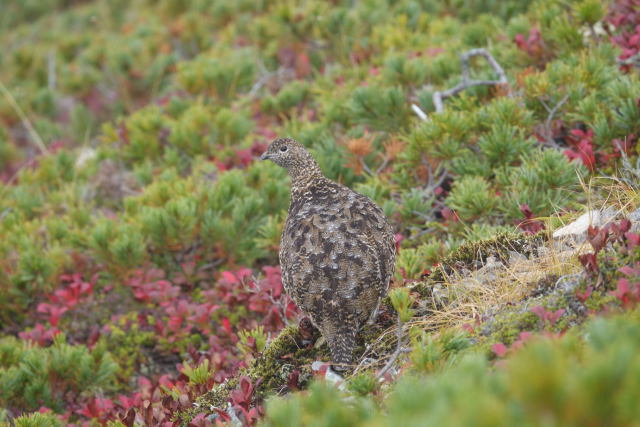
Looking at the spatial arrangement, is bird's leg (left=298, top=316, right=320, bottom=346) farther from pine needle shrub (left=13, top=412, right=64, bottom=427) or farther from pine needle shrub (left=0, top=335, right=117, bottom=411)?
pine needle shrub (left=0, top=335, right=117, bottom=411)

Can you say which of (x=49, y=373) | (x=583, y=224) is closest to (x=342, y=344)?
(x=583, y=224)

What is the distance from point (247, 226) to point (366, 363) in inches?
103

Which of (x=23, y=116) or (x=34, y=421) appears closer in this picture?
(x=34, y=421)

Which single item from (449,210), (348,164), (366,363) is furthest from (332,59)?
(366,363)

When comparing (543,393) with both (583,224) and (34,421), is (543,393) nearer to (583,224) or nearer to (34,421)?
(583,224)

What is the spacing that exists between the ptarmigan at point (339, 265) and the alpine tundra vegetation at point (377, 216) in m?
0.08

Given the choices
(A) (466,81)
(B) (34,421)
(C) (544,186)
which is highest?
(A) (466,81)

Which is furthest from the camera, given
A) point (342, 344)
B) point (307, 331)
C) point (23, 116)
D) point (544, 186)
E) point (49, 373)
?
point (23, 116)

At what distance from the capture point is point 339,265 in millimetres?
3871

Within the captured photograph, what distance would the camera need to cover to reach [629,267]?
3141 mm

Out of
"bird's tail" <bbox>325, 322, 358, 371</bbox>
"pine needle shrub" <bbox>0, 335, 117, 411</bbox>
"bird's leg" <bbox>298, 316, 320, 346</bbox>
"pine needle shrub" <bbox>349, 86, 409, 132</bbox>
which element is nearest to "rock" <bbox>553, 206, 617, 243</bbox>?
"bird's tail" <bbox>325, 322, 358, 371</bbox>

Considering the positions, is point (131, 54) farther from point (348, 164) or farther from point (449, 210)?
point (449, 210)

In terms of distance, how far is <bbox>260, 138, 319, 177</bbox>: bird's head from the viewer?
5.16 m

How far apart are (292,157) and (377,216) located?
3.79ft
